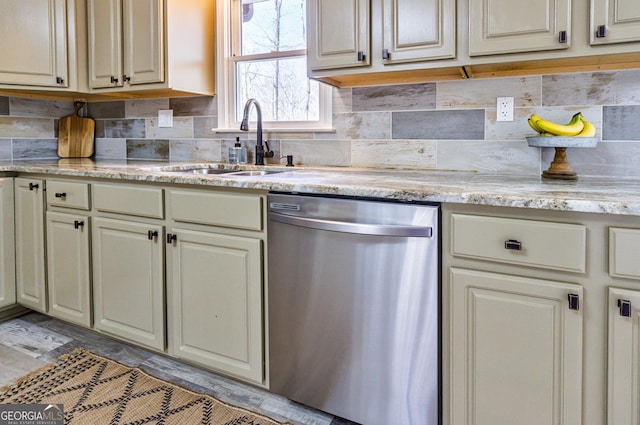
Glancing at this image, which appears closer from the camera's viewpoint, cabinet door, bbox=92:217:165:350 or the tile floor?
the tile floor

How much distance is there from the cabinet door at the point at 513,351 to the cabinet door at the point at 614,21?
89 cm

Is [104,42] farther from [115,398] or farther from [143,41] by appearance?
[115,398]

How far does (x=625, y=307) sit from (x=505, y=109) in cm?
108

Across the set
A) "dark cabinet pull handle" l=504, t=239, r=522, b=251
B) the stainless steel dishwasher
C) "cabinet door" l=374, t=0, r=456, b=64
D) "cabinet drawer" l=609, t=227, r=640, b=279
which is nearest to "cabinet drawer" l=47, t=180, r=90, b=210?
the stainless steel dishwasher

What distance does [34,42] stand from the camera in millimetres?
2783

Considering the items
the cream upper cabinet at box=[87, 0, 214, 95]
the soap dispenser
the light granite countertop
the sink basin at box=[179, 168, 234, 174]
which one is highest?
the cream upper cabinet at box=[87, 0, 214, 95]

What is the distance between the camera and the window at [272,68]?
8.50 ft

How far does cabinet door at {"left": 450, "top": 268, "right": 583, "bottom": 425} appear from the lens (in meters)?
1.29

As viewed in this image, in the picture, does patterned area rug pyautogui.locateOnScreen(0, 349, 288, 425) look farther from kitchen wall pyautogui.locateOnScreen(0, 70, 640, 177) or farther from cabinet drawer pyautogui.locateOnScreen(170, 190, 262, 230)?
kitchen wall pyautogui.locateOnScreen(0, 70, 640, 177)

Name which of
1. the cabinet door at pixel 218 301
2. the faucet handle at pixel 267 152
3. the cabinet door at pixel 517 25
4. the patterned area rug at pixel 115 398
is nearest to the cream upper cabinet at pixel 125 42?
the faucet handle at pixel 267 152

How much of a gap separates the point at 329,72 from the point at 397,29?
1.16 ft

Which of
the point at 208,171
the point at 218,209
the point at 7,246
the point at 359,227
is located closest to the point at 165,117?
the point at 208,171

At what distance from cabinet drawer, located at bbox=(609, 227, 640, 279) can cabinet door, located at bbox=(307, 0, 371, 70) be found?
121 cm

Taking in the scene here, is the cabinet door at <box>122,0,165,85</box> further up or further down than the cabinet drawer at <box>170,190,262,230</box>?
further up
